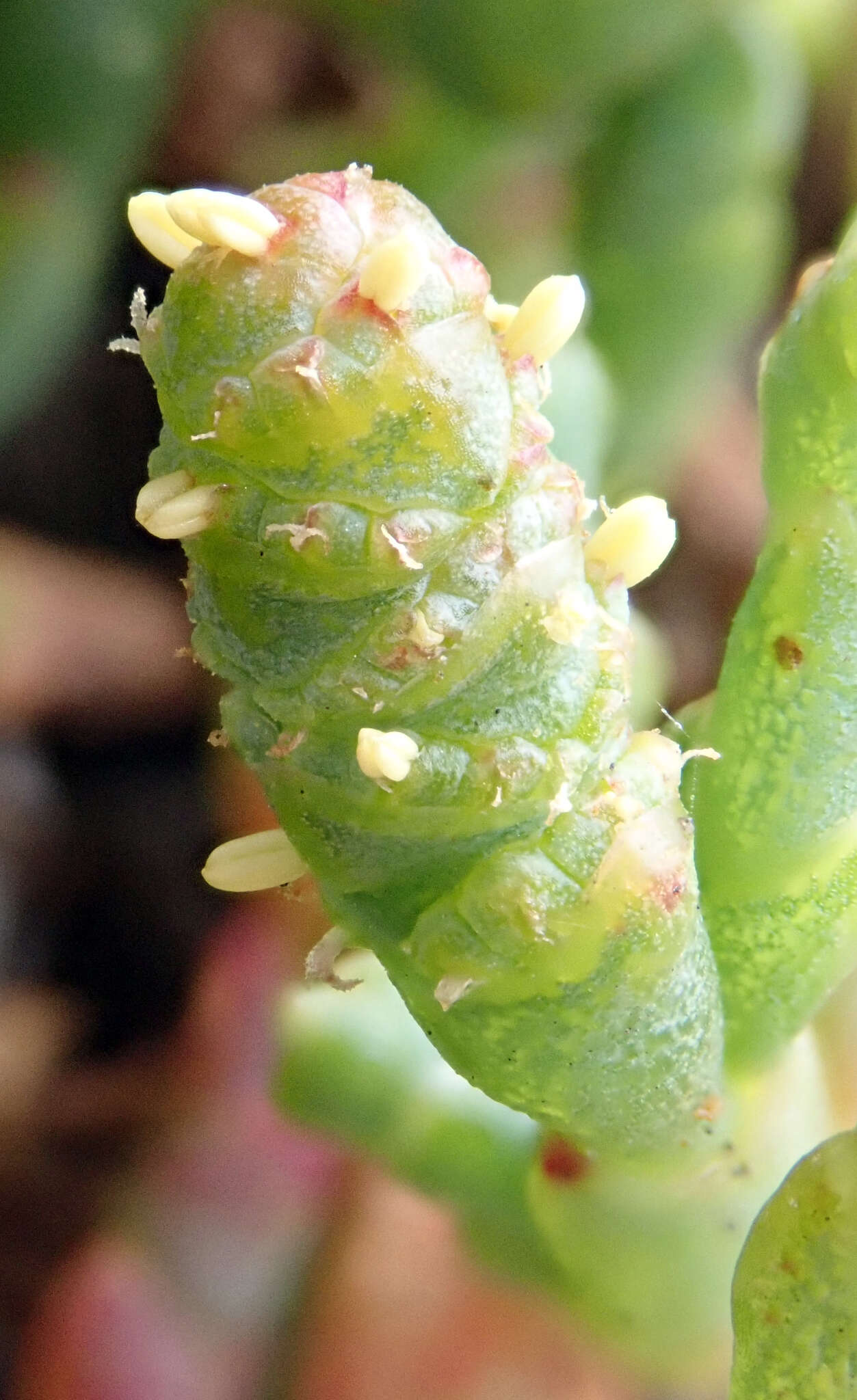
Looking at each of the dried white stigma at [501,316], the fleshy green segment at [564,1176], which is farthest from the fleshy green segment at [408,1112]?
the dried white stigma at [501,316]

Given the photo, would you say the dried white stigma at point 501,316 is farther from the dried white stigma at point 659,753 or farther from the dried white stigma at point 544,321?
the dried white stigma at point 659,753

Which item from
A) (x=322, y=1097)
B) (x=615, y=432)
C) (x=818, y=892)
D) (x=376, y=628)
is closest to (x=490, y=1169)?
(x=322, y=1097)

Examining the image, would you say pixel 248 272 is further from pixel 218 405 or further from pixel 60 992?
pixel 60 992

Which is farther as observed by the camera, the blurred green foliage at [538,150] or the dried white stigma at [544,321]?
the blurred green foliage at [538,150]

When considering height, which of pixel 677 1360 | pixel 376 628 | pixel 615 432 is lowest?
pixel 677 1360

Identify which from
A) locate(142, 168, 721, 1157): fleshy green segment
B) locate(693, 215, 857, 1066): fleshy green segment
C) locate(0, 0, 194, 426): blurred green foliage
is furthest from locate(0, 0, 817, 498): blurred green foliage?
locate(142, 168, 721, 1157): fleshy green segment

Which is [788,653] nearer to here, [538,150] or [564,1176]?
[564,1176]
